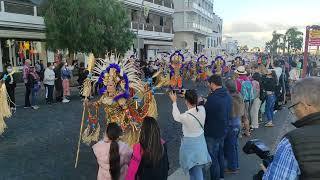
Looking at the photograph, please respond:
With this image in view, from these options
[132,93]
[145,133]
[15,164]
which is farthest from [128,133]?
[145,133]

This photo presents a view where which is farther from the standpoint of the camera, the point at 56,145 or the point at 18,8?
the point at 18,8

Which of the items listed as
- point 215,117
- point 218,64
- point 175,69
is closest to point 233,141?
point 215,117

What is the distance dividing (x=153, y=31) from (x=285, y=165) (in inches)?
1457

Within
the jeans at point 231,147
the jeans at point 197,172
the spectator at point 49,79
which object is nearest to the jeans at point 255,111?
the jeans at point 231,147

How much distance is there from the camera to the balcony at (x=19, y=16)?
19.8m

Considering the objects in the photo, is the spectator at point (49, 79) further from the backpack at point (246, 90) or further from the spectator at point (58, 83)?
the backpack at point (246, 90)

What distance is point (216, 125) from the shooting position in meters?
5.22

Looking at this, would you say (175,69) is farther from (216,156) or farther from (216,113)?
(216,113)

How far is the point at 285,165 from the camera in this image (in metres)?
2.03

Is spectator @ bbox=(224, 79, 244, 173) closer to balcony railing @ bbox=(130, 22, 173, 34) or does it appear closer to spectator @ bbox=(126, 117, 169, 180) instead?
spectator @ bbox=(126, 117, 169, 180)

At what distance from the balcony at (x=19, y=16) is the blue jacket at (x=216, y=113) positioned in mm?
17699

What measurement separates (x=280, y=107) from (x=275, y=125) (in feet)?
9.38

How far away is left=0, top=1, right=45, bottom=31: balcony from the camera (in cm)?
1984

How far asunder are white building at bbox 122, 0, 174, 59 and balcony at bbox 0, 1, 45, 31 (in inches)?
470
